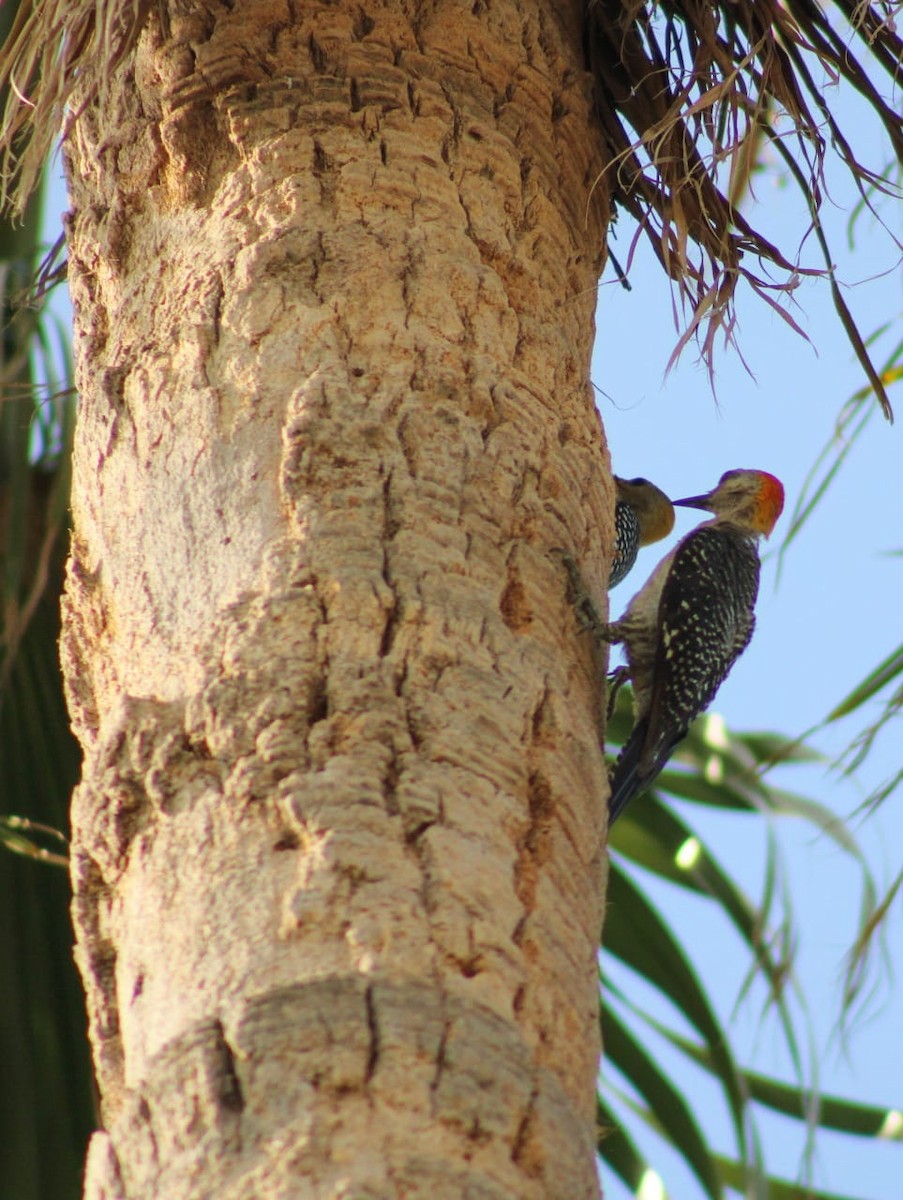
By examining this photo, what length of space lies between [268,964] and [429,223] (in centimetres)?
153

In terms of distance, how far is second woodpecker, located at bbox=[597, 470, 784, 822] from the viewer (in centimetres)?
423

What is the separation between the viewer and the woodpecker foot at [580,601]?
2.79 m

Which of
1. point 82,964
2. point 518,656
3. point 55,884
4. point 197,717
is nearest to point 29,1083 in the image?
point 55,884

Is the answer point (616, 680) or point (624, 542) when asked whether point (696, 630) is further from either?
point (624, 542)

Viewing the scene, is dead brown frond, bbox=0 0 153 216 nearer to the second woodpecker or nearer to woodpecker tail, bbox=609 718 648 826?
the second woodpecker

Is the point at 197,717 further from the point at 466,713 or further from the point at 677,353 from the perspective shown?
the point at 677,353

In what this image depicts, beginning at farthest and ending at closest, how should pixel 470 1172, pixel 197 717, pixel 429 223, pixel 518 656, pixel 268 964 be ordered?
pixel 429 223, pixel 518 656, pixel 197 717, pixel 268 964, pixel 470 1172

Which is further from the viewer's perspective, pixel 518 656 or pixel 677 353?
pixel 677 353

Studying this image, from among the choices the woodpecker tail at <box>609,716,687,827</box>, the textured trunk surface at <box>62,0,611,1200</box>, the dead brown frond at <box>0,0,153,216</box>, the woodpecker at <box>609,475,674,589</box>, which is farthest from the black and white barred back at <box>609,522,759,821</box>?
the dead brown frond at <box>0,0,153,216</box>

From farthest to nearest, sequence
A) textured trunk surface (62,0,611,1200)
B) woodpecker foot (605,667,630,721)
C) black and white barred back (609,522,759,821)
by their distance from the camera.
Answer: woodpecker foot (605,667,630,721), black and white barred back (609,522,759,821), textured trunk surface (62,0,611,1200)

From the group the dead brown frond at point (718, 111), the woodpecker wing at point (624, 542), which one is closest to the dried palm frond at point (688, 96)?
the dead brown frond at point (718, 111)

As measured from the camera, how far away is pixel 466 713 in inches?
96.3

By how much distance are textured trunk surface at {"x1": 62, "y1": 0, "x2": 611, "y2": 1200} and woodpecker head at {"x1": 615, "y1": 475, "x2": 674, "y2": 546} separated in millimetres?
2681

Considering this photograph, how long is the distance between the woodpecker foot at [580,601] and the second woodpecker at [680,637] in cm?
104
